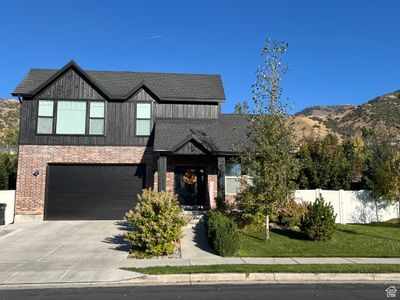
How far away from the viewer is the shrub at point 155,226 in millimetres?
11703

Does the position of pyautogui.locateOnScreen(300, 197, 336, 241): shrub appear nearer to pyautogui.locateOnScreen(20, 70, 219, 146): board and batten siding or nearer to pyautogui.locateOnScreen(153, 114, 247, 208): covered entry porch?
pyautogui.locateOnScreen(153, 114, 247, 208): covered entry porch

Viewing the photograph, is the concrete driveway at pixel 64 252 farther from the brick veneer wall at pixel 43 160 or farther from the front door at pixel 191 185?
the front door at pixel 191 185

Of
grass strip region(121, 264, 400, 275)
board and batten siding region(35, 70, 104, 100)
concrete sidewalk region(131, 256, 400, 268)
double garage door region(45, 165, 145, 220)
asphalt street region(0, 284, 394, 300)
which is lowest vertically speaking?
asphalt street region(0, 284, 394, 300)

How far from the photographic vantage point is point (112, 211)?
19.3 meters

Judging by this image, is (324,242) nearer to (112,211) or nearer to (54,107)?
(112,211)

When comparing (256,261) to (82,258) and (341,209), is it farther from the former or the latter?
(341,209)

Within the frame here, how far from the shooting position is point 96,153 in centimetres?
1931

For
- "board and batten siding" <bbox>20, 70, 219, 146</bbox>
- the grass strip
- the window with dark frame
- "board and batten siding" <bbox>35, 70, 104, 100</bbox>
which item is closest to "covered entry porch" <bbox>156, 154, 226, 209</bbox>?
"board and batten siding" <bbox>20, 70, 219, 146</bbox>

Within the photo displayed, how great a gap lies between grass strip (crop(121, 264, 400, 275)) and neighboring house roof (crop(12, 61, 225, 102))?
1207cm

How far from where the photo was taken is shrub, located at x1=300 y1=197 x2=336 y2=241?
1384 centimetres

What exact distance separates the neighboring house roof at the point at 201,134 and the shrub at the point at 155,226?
524cm

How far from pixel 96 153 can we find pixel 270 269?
12.5 meters

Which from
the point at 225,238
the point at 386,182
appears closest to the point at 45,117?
the point at 225,238

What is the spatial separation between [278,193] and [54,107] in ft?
41.6
